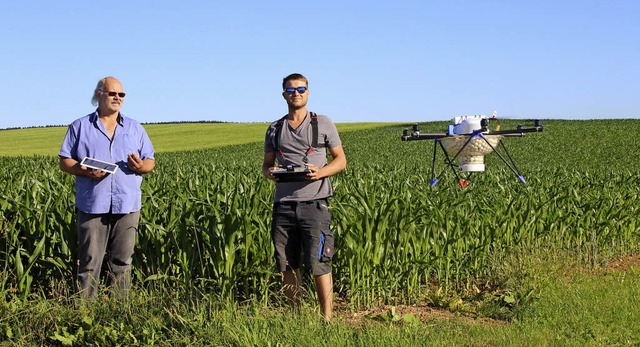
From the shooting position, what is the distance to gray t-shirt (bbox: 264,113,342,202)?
521cm

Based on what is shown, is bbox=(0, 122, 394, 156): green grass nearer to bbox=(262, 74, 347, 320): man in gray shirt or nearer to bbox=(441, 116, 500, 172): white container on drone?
bbox=(441, 116, 500, 172): white container on drone

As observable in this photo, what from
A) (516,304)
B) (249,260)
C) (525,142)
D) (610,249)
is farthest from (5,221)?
(525,142)

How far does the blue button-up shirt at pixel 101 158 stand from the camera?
5.51 m

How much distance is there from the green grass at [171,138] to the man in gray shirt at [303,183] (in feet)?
142

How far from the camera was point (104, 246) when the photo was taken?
5707 mm

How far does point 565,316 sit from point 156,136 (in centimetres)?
5749

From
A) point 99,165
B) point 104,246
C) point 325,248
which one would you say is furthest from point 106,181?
point 325,248

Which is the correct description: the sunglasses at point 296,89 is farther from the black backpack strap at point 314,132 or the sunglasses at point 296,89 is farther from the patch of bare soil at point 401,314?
the patch of bare soil at point 401,314

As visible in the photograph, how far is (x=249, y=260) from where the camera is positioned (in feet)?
19.4

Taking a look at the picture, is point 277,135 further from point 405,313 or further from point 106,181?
point 405,313

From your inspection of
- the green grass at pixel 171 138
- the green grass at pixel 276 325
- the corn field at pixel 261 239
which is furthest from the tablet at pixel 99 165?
the green grass at pixel 171 138

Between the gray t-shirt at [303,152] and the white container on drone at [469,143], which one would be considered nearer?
the gray t-shirt at [303,152]


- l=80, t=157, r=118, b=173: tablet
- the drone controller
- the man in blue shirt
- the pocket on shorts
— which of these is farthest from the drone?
l=80, t=157, r=118, b=173: tablet

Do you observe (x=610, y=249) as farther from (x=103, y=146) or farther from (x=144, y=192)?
(x=103, y=146)
